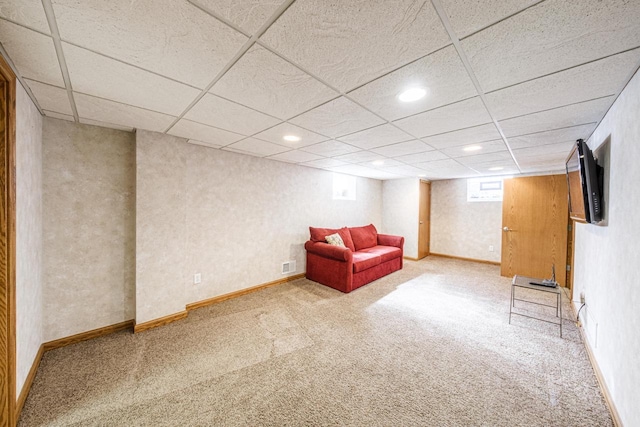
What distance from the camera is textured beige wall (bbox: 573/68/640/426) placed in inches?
53.7

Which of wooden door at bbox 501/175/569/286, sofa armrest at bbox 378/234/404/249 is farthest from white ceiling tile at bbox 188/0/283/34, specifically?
wooden door at bbox 501/175/569/286

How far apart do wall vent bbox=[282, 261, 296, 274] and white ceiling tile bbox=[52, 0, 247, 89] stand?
3.43 m

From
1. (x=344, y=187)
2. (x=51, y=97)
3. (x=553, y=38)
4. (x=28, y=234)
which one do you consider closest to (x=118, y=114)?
(x=51, y=97)

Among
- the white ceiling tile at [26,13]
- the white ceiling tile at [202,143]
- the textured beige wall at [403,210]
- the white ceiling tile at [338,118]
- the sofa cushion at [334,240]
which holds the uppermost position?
the white ceiling tile at [202,143]

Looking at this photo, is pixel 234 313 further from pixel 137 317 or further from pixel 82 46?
pixel 82 46

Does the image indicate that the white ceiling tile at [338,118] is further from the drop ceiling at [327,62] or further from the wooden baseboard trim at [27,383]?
the wooden baseboard trim at [27,383]

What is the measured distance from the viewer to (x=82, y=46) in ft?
3.92

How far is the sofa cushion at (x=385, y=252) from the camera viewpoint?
4630mm

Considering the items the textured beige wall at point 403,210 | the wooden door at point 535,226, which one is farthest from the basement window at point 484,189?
the textured beige wall at point 403,210

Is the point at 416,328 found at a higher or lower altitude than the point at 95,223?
lower

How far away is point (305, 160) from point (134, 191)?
2.42m

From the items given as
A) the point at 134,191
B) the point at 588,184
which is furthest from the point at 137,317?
the point at 588,184

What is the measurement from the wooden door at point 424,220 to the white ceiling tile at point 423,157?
98.2 inches

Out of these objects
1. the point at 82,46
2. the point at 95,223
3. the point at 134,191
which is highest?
the point at 82,46
